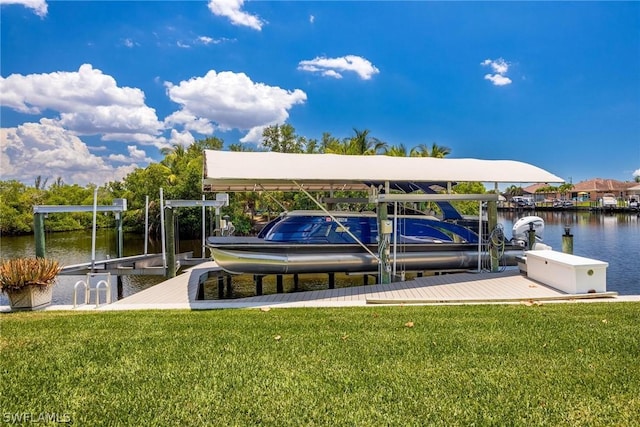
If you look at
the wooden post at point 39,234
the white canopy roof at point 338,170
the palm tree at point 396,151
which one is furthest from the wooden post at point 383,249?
the palm tree at point 396,151

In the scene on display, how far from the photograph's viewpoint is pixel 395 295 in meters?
8.53

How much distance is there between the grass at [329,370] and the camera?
3.16 m

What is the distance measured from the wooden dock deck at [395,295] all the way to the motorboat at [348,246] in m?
0.93

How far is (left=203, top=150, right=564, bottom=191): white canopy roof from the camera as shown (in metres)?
8.48

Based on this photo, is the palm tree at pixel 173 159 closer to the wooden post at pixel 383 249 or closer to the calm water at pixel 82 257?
the calm water at pixel 82 257

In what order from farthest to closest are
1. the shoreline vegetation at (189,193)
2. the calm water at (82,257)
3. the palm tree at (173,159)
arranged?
the palm tree at (173,159)
the shoreline vegetation at (189,193)
the calm water at (82,257)

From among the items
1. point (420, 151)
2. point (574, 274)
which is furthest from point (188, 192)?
point (574, 274)

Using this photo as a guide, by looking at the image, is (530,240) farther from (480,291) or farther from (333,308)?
(333,308)

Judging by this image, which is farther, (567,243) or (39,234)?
(567,243)

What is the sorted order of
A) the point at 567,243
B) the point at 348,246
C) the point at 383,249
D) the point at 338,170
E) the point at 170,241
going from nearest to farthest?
the point at 338,170 < the point at 383,249 < the point at 348,246 < the point at 170,241 < the point at 567,243

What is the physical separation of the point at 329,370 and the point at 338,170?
19.7ft

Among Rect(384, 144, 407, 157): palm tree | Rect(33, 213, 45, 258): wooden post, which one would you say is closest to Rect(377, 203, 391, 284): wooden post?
Rect(33, 213, 45, 258): wooden post

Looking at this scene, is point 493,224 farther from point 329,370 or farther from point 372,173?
point 329,370

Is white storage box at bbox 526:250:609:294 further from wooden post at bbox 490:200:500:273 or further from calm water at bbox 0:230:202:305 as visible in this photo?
calm water at bbox 0:230:202:305
